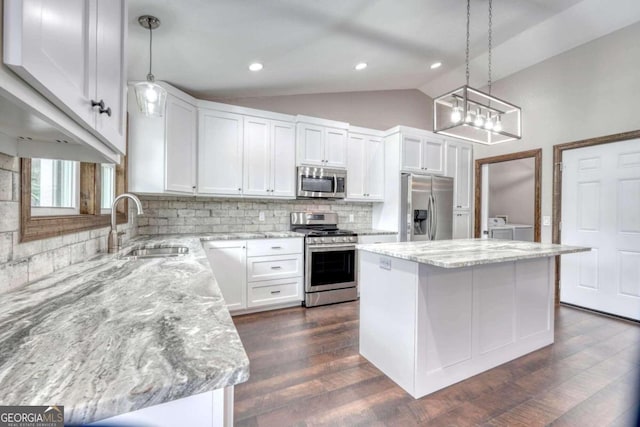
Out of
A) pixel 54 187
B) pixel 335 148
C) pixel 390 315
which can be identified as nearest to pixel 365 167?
pixel 335 148

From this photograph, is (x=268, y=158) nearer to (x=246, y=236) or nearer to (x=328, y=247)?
(x=246, y=236)

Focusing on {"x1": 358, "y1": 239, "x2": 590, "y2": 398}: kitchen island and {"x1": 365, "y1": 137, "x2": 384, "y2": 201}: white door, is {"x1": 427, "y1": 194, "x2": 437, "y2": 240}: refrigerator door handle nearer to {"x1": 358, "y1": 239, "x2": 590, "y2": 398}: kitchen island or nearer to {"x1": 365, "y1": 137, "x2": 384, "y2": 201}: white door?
{"x1": 365, "y1": 137, "x2": 384, "y2": 201}: white door

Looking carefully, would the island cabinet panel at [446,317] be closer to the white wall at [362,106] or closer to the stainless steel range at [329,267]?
the stainless steel range at [329,267]

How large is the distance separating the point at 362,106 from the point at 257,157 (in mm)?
1992

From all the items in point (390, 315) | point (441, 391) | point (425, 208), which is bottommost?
point (441, 391)

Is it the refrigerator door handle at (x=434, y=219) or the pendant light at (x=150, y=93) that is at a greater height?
the pendant light at (x=150, y=93)

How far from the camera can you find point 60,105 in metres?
0.65

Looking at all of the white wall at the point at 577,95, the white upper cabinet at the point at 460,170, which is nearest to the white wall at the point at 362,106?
the white upper cabinet at the point at 460,170

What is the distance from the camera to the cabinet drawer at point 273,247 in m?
3.20

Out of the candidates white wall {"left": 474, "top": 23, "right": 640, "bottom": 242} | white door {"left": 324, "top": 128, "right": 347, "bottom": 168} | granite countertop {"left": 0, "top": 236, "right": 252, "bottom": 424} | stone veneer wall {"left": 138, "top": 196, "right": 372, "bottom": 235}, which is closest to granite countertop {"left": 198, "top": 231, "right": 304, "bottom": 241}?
stone veneer wall {"left": 138, "top": 196, "right": 372, "bottom": 235}

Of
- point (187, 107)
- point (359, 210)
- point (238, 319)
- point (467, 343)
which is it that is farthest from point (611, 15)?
point (238, 319)

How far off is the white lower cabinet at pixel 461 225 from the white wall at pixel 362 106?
1661 mm

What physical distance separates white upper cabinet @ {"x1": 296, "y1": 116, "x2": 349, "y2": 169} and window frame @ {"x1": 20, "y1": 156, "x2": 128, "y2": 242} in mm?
2127

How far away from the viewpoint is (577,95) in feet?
11.4
